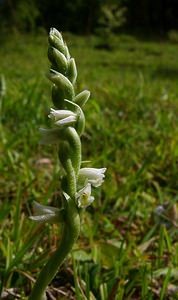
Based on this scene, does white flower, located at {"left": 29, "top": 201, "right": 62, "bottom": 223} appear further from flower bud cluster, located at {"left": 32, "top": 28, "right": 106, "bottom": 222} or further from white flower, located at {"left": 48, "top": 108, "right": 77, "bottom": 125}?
white flower, located at {"left": 48, "top": 108, "right": 77, "bottom": 125}

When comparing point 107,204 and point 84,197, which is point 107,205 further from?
point 84,197

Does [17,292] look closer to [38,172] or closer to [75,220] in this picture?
[75,220]

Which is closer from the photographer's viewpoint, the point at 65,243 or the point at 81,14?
the point at 65,243

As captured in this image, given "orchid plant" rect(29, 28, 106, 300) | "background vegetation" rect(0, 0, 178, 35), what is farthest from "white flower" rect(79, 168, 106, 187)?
"background vegetation" rect(0, 0, 178, 35)

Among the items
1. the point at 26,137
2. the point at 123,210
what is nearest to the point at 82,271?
the point at 123,210

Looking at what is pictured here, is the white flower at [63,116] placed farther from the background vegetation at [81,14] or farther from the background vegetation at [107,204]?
the background vegetation at [81,14]

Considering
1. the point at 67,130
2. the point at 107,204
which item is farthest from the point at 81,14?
the point at 67,130

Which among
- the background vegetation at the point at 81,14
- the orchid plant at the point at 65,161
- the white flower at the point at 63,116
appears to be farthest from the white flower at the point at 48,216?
the background vegetation at the point at 81,14
